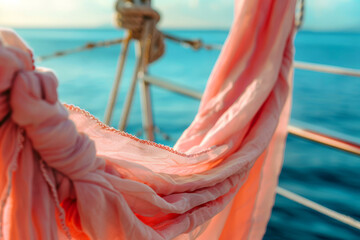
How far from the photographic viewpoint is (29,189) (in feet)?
0.99

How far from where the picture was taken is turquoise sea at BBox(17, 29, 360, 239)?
198cm

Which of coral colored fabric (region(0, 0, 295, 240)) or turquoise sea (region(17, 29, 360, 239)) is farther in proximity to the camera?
turquoise sea (region(17, 29, 360, 239))

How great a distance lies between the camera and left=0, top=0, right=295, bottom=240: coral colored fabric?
0.97 feet

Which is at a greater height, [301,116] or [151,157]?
[151,157]

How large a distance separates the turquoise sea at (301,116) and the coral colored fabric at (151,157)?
0.52 ft

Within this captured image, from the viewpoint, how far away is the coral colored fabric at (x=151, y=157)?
0.97 feet

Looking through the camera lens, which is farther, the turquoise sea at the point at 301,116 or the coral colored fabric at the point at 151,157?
the turquoise sea at the point at 301,116

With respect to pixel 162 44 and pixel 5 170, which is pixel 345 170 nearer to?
pixel 162 44

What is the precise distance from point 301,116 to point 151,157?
210 inches

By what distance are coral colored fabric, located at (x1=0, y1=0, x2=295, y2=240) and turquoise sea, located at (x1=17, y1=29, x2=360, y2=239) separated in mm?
158

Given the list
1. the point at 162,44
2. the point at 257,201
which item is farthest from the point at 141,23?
the point at 257,201

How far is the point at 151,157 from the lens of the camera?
1.52 feet

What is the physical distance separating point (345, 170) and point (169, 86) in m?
2.69

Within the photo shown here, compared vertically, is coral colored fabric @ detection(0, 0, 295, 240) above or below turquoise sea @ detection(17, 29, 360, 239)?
above
